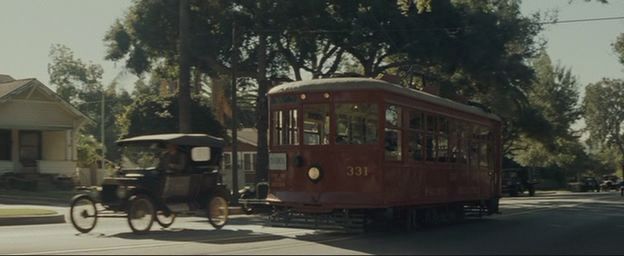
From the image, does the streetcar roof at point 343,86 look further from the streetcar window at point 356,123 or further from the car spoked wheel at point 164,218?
the car spoked wheel at point 164,218

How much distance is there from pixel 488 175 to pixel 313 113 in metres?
7.44

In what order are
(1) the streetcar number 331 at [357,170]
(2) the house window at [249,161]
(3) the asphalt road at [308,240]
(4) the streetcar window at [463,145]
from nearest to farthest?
(3) the asphalt road at [308,240], (1) the streetcar number 331 at [357,170], (4) the streetcar window at [463,145], (2) the house window at [249,161]

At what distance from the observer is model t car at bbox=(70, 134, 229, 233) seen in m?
16.6

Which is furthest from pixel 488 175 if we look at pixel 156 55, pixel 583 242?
pixel 156 55

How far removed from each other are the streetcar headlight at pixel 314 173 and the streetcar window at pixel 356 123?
2.21ft

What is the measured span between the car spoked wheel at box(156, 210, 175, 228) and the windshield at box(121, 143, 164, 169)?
1.01 metres

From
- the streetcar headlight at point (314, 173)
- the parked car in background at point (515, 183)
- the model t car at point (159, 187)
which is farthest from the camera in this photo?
the parked car in background at point (515, 183)

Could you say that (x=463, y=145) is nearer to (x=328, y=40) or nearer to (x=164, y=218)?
(x=164, y=218)

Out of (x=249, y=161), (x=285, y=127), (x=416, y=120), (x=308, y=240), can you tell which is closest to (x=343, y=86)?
(x=285, y=127)

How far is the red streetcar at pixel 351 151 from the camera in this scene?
15.6 metres

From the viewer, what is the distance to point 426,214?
60.3ft

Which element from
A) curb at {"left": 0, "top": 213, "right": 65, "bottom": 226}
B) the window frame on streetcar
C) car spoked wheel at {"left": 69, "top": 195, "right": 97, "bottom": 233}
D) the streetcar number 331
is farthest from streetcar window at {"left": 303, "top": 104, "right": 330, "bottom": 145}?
curb at {"left": 0, "top": 213, "right": 65, "bottom": 226}

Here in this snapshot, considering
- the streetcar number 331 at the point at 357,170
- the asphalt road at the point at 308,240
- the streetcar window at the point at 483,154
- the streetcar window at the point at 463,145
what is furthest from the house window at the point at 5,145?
the streetcar number 331 at the point at 357,170

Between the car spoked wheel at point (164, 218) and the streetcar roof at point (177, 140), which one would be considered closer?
the car spoked wheel at point (164, 218)
